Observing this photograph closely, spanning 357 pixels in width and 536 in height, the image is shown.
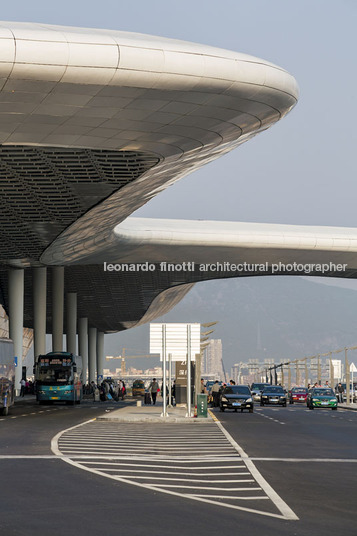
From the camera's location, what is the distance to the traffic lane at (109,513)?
8727 mm

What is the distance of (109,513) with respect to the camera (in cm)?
977

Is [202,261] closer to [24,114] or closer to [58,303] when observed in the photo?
[58,303]

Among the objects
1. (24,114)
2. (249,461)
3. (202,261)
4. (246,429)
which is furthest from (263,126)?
(202,261)

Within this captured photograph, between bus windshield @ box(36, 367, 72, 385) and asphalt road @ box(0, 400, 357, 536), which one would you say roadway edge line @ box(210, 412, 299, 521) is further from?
bus windshield @ box(36, 367, 72, 385)

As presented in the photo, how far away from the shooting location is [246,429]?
94.0ft

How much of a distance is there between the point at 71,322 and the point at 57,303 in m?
16.6

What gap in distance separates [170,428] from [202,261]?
52.5m

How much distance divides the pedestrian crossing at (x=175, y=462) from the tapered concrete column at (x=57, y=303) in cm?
5567

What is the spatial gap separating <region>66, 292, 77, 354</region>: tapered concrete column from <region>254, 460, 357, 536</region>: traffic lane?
85756mm

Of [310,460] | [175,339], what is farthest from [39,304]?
[310,460]

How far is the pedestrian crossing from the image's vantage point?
11430 mm

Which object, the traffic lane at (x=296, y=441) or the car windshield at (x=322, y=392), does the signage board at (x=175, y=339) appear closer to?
the traffic lane at (x=296, y=441)

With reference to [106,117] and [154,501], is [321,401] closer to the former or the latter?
[106,117]

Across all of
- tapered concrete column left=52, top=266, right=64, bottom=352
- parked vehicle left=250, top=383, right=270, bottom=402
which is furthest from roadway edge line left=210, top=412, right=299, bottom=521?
parked vehicle left=250, top=383, right=270, bottom=402
